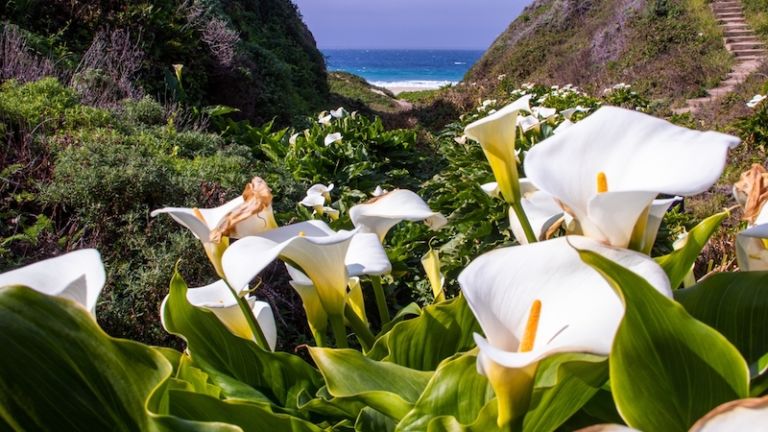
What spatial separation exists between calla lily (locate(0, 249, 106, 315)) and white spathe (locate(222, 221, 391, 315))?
0.15m

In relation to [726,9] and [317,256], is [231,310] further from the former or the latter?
[726,9]

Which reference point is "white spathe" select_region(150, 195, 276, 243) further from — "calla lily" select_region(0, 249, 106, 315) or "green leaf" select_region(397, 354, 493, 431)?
"green leaf" select_region(397, 354, 493, 431)

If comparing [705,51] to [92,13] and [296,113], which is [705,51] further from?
[92,13]

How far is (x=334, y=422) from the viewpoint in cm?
85

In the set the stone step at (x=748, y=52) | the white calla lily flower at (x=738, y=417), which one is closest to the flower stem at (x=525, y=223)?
the white calla lily flower at (x=738, y=417)

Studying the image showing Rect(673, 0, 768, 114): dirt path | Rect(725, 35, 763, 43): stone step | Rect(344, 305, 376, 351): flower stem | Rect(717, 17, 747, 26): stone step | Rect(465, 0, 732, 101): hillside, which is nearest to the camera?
Rect(344, 305, 376, 351): flower stem

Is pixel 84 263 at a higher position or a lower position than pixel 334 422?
higher

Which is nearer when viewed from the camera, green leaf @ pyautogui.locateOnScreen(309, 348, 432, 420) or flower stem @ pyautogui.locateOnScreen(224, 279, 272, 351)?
green leaf @ pyautogui.locateOnScreen(309, 348, 432, 420)

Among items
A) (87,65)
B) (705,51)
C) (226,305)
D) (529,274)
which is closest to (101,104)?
(87,65)

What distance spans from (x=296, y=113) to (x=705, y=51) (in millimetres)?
10471

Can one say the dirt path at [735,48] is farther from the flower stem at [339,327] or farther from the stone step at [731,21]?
the flower stem at [339,327]

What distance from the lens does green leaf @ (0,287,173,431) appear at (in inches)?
22.4

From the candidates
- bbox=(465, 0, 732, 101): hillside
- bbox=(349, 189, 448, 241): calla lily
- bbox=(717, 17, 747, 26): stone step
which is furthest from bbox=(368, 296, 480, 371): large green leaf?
bbox=(717, 17, 747, 26): stone step

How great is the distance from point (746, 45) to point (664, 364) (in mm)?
16210
